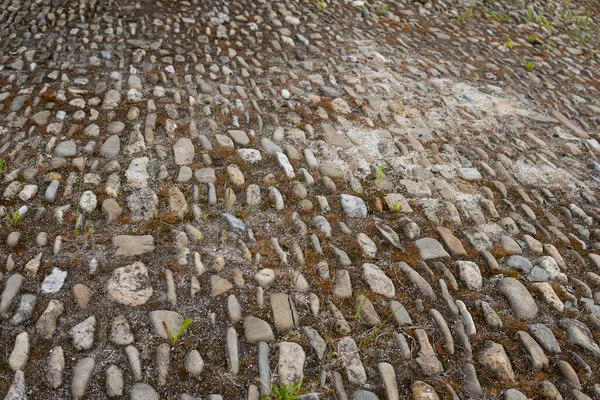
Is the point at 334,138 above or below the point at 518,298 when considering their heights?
above

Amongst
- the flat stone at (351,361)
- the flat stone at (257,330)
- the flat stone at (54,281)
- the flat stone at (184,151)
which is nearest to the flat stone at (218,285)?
the flat stone at (257,330)

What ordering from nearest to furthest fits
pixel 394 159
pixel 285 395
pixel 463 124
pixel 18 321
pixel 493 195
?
pixel 285 395 → pixel 18 321 → pixel 493 195 → pixel 394 159 → pixel 463 124

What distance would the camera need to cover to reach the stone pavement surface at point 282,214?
9.31ft

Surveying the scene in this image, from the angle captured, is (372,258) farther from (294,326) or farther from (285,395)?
(285,395)

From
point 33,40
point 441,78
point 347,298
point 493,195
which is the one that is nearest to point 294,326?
point 347,298

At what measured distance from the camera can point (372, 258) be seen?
357 cm

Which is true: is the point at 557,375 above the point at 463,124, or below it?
below

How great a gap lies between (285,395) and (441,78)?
15.9 feet

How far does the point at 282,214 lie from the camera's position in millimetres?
3836

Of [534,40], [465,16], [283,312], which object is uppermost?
[465,16]

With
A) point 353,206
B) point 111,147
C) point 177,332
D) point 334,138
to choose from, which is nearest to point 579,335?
point 353,206

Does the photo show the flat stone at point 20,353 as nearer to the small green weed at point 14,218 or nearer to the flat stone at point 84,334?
the flat stone at point 84,334

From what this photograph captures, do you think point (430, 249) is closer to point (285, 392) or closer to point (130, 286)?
point (285, 392)

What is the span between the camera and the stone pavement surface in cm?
284
